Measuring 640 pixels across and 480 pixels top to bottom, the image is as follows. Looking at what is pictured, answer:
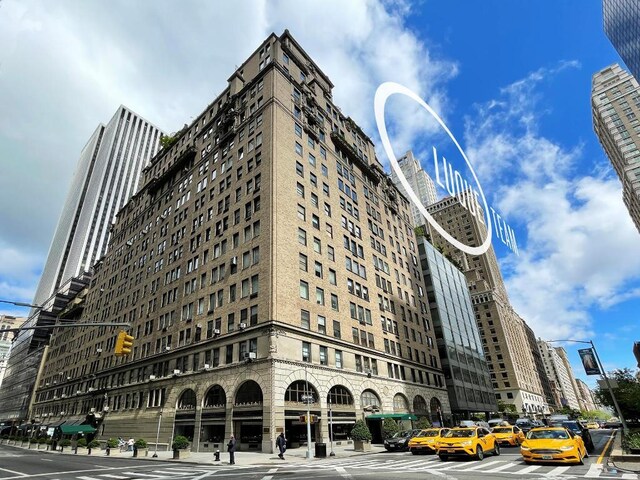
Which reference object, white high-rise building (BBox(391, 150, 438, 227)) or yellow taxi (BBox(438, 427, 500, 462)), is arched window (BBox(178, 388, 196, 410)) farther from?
white high-rise building (BBox(391, 150, 438, 227))

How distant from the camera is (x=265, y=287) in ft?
108

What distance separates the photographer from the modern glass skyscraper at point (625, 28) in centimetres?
8250

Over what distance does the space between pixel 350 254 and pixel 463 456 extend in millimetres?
28426

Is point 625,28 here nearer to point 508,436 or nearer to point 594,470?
point 508,436

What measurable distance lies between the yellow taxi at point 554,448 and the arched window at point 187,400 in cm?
2942

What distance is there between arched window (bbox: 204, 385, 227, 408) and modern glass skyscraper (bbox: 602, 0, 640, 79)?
108329mm

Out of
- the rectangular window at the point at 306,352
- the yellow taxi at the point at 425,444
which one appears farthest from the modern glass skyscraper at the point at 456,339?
the yellow taxi at the point at 425,444

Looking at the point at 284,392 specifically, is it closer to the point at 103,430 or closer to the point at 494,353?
the point at 103,430

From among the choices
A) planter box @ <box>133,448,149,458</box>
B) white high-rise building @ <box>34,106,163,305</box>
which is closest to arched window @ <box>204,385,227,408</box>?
planter box @ <box>133,448,149,458</box>

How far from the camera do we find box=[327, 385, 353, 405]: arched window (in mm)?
34281

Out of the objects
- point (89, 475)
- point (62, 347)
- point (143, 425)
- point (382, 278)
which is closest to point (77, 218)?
point (62, 347)

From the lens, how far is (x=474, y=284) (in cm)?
13150

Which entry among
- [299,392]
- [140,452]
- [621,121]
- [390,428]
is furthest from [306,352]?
[621,121]

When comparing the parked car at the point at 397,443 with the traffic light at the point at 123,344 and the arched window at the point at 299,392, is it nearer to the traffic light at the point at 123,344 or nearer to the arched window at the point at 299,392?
the arched window at the point at 299,392
